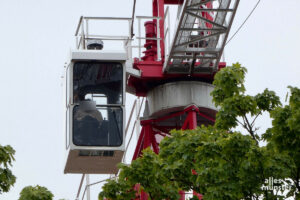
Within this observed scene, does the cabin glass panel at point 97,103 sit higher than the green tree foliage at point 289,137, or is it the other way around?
the cabin glass panel at point 97,103

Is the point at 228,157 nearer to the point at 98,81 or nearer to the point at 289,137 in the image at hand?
the point at 289,137

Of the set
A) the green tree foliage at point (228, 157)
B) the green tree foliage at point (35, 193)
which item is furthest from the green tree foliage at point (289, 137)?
the green tree foliage at point (35, 193)

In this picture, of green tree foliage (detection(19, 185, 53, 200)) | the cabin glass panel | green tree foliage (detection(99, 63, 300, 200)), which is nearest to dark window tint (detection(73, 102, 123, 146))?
the cabin glass panel

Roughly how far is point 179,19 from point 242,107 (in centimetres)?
1073

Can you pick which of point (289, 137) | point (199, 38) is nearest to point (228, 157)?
point (289, 137)

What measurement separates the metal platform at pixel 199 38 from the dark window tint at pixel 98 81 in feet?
6.07

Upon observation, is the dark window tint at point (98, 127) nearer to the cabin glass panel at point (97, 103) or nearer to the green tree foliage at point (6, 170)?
the cabin glass panel at point (97, 103)

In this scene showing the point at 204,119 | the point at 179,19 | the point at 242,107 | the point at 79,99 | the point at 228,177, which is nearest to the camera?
the point at 228,177

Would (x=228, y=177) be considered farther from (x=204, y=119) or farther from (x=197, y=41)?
(x=204, y=119)

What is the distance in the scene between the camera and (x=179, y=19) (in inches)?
1320

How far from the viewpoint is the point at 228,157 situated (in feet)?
71.7

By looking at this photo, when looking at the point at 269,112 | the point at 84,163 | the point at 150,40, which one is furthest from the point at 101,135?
the point at 269,112

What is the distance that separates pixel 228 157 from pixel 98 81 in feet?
48.5

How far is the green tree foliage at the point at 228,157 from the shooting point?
70.2ft
